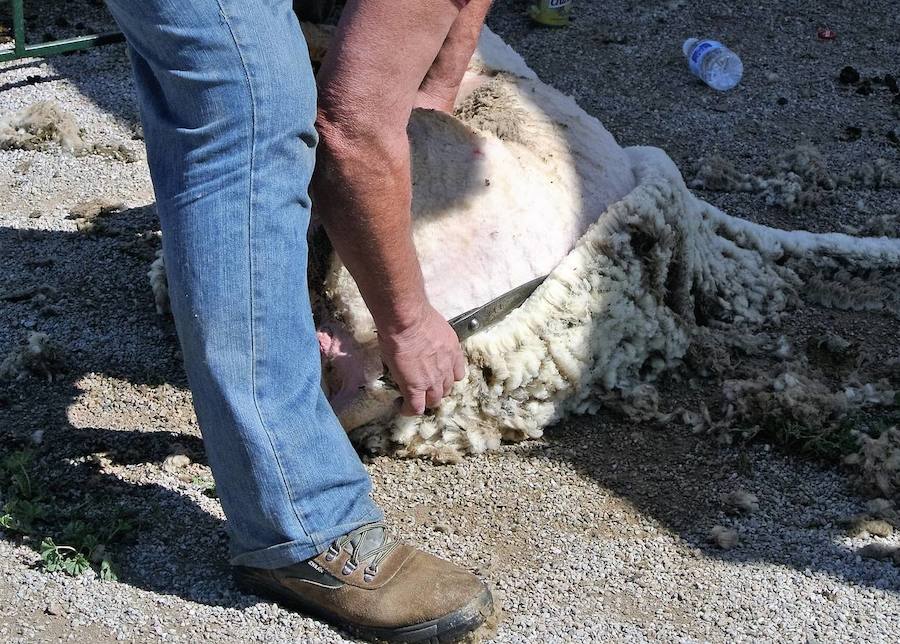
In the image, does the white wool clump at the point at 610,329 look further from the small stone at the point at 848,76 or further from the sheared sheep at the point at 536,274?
the small stone at the point at 848,76

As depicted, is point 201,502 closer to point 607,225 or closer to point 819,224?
point 607,225

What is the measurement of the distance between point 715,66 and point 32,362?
127 inches

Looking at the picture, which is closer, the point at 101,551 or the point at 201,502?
the point at 101,551

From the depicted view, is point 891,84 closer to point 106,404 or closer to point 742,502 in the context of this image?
point 742,502

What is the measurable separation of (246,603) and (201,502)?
0.37m

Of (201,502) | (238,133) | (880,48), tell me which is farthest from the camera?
(880,48)

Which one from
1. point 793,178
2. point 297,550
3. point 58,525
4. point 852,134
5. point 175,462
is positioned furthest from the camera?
point 852,134

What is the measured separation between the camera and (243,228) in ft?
5.96

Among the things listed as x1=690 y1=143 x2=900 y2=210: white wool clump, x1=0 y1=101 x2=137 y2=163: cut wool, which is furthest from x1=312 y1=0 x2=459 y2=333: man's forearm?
x1=0 y1=101 x2=137 y2=163: cut wool

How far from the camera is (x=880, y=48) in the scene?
520 cm

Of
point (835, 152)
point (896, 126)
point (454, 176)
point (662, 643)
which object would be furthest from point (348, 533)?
point (896, 126)

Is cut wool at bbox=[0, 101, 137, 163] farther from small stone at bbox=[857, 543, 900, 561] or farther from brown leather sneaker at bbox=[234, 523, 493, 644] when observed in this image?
small stone at bbox=[857, 543, 900, 561]

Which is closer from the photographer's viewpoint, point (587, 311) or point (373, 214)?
point (373, 214)

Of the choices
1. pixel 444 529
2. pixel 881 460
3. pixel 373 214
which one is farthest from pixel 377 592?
pixel 881 460
